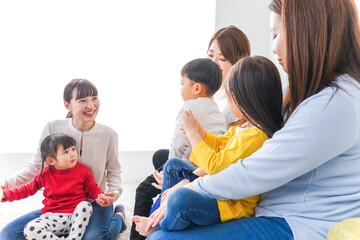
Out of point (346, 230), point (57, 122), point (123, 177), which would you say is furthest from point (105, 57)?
point (346, 230)

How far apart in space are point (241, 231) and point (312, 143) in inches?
12.9

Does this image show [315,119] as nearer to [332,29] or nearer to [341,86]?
[341,86]

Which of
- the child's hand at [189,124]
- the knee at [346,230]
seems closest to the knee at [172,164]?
the child's hand at [189,124]

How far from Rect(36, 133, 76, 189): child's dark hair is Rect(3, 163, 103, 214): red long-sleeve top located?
0.05 meters

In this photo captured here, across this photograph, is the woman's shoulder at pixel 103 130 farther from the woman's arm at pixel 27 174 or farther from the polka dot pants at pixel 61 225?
the polka dot pants at pixel 61 225

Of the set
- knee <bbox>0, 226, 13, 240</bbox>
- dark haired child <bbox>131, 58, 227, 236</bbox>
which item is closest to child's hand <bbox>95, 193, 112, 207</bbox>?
dark haired child <bbox>131, 58, 227, 236</bbox>

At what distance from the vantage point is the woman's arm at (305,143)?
0.89 m

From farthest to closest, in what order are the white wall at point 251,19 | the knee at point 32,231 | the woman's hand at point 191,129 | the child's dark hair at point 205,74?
the white wall at point 251,19 < the child's dark hair at point 205,74 < the knee at point 32,231 < the woman's hand at point 191,129

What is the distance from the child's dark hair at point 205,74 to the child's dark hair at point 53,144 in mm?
682

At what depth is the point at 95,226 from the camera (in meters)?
1.69

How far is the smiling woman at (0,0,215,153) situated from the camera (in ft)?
9.41

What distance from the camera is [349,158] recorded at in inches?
36.9

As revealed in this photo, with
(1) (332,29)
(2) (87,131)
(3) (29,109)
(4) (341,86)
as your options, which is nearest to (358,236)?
(4) (341,86)

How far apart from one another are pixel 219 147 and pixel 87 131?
74 cm
